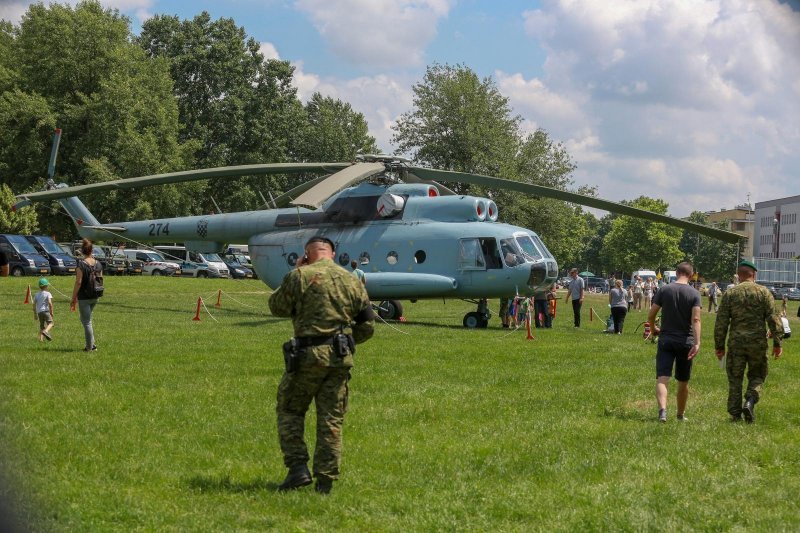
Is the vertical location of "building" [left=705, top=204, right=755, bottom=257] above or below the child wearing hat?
above

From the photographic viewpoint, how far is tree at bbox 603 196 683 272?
10950 cm

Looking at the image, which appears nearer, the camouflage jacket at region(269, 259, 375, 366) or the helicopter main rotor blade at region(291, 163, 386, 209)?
the camouflage jacket at region(269, 259, 375, 366)

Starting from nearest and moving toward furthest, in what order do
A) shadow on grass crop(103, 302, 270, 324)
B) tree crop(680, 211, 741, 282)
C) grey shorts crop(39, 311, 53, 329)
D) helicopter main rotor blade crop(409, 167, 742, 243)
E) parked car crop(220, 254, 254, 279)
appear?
grey shorts crop(39, 311, 53, 329) → helicopter main rotor blade crop(409, 167, 742, 243) → shadow on grass crop(103, 302, 270, 324) → parked car crop(220, 254, 254, 279) → tree crop(680, 211, 741, 282)

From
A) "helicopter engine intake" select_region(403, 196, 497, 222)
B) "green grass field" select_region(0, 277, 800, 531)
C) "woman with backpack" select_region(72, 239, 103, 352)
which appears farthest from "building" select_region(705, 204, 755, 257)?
"helicopter engine intake" select_region(403, 196, 497, 222)

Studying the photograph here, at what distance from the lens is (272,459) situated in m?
7.46

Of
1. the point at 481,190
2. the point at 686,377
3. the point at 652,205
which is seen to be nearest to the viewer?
the point at 686,377

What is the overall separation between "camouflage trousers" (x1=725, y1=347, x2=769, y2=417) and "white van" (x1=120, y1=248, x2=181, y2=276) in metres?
52.7

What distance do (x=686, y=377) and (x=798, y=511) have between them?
12.3ft

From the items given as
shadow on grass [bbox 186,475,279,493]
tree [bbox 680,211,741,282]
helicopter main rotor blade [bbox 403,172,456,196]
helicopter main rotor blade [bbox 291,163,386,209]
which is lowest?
shadow on grass [bbox 186,475,279,493]

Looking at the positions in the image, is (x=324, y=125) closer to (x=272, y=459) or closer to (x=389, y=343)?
(x=389, y=343)

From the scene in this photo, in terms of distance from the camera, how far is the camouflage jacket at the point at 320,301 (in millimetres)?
6629

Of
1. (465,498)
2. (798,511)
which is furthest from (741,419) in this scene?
(465,498)

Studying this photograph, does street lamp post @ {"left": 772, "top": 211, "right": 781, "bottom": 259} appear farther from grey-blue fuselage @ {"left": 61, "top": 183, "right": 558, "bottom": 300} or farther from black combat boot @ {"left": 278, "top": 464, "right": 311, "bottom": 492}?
grey-blue fuselage @ {"left": 61, "top": 183, "right": 558, "bottom": 300}

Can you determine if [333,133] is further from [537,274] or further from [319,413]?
[319,413]
